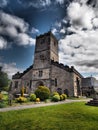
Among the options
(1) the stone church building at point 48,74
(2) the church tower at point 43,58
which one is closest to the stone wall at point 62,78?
(1) the stone church building at point 48,74

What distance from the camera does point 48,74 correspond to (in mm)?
37188

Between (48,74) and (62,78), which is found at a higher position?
(48,74)

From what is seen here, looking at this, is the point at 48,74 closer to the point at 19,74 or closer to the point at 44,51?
the point at 44,51

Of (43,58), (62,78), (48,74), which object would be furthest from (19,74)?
(62,78)

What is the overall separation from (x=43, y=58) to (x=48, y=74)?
5.72 meters

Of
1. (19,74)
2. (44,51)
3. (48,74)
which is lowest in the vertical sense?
(48,74)

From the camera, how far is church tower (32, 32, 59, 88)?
37841 mm

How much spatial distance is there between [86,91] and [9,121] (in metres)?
33.5

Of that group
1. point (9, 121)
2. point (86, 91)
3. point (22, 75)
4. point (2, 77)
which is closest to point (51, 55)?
point (22, 75)

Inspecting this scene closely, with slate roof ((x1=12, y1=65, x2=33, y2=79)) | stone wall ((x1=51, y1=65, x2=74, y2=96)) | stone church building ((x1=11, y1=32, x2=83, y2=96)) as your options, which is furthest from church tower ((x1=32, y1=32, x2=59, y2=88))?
slate roof ((x1=12, y1=65, x2=33, y2=79))

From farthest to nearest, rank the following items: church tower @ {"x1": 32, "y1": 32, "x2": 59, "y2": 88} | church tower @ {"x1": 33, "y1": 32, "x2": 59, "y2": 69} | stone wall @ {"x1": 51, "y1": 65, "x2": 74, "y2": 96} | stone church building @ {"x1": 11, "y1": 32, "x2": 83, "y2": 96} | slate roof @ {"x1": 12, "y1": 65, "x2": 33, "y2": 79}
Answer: slate roof @ {"x1": 12, "y1": 65, "x2": 33, "y2": 79} → church tower @ {"x1": 33, "y1": 32, "x2": 59, "y2": 69} → church tower @ {"x1": 32, "y1": 32, "x2": 59, "y2": 88} → stone church building @ {"x1": 11, "y1": 32, "x2": 83, "y2": 96} → stone wall @ {"x1": 51, "y1": 65, "x2": 74, "y2": 96}

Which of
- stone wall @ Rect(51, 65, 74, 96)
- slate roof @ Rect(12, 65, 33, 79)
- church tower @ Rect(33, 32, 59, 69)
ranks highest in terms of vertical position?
church tower @ Rect(33, 32, 59, 69)

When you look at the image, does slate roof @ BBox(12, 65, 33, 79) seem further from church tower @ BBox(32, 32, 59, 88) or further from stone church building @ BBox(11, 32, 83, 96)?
church tower @ BBox(32, 32, 59, 88)

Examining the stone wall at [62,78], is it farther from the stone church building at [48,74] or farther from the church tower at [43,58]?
the church tower at [43,58]
